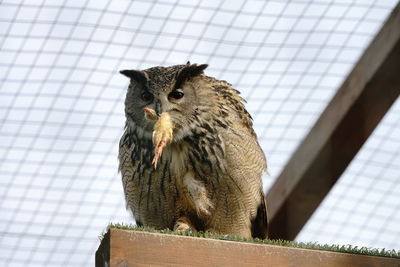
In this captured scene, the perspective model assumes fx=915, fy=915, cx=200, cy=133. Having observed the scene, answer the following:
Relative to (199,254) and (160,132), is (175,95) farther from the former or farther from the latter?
(199,254)

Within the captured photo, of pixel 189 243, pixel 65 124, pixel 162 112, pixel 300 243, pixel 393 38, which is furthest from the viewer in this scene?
pixel 65 124

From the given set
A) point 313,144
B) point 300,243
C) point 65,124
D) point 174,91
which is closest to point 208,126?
point 174,91

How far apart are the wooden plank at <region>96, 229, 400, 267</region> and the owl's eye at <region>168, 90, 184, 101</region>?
120 cm

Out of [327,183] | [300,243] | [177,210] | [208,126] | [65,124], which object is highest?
[300,243]

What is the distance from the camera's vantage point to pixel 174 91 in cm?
366

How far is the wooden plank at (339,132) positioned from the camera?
416cm

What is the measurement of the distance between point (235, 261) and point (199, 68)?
56.1 inches

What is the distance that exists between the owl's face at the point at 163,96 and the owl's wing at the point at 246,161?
0.19 m

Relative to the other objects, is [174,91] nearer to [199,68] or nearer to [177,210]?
[199,68]

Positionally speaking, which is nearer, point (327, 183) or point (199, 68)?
point (199, 68)

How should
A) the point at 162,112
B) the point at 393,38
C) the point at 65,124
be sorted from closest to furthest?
1. the point at 162,112
2. the point at 393,38
3. the point at 65,124

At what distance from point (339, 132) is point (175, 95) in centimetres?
93

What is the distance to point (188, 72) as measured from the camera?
3.74 metres

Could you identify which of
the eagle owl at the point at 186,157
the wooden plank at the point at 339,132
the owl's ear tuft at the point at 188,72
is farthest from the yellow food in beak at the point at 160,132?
the wooden plank at the point at 339,132
